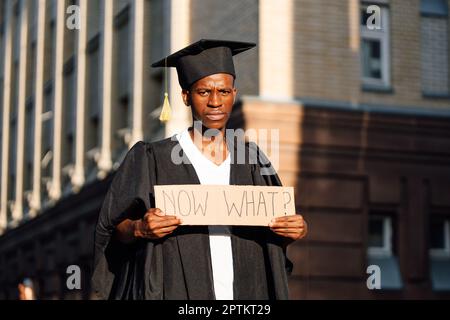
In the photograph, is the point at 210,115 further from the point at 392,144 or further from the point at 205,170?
the point at 392,144

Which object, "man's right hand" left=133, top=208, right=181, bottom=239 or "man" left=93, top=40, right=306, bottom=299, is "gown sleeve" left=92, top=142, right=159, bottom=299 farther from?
"man's right hand" left=133, top=208, right=181, bottom=239

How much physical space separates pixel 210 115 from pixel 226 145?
0.22 meters

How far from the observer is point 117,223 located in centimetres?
528

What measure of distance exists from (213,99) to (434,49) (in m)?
13.6

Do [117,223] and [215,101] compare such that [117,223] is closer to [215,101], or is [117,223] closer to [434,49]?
[215,101]

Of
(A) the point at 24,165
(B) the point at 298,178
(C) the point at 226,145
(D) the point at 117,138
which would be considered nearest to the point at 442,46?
(B) the point at 298,178

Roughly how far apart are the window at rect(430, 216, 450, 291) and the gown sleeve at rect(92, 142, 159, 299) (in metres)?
12.9

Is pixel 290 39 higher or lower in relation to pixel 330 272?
higher

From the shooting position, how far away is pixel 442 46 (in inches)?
725

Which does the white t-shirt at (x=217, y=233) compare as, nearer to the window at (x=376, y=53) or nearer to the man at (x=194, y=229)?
the man at (x=194, y=229)

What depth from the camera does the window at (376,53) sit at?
18.0 m

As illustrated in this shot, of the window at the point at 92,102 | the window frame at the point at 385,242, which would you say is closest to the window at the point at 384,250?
the window frame at the point at 385,242

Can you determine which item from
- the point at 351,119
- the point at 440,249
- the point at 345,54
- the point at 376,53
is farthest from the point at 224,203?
the point at 440,249

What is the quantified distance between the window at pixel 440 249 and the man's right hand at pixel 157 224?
43.4ft
